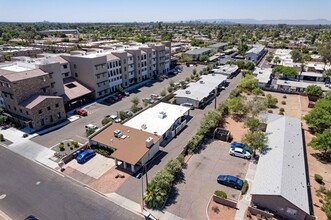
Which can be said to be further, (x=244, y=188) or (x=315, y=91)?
(x=315, y=91)

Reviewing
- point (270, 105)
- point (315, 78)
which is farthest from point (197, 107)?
point (315, 78)

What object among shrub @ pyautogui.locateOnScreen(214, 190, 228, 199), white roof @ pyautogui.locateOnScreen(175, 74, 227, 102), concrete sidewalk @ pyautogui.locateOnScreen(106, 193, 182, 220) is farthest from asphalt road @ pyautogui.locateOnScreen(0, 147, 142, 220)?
white roof @ pyautogui.locateOnScreen(175, 74, 227, 102)

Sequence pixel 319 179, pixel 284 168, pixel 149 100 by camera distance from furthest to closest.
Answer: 1. pixel 149 100
2. pixel 319 179
3. pixel 284 168

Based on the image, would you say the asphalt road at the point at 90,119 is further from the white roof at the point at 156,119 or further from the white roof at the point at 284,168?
the white roof at the point at 284,168

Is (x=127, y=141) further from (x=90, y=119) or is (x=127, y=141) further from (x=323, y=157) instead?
(x=323, y=157)

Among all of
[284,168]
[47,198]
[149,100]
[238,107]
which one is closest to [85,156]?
[47,198]

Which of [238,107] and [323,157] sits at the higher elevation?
[238,107]

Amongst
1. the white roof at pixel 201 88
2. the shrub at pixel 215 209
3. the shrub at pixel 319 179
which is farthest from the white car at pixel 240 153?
the white roof at pixel 201 88

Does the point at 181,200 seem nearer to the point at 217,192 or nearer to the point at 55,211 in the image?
the point at 217,192
